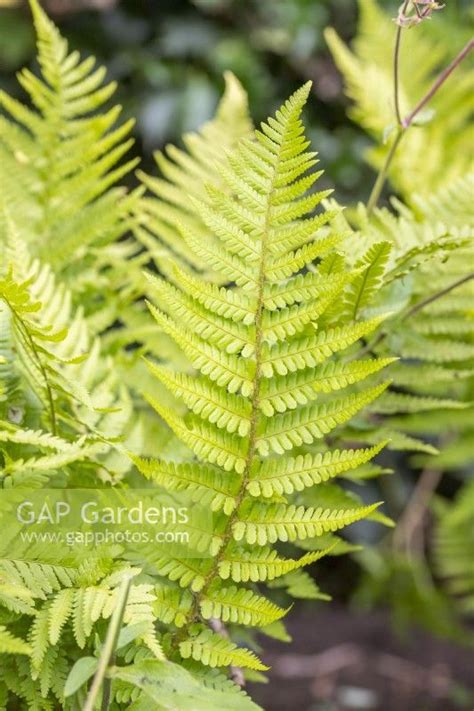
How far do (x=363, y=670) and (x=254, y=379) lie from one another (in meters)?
1.61

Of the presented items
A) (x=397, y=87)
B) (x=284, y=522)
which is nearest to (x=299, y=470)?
(x=284, y=522)

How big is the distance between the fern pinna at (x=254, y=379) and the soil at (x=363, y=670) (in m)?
1.33

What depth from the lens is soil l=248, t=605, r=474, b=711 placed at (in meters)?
1.85

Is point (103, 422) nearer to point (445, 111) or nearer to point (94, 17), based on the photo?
point (445, 111)

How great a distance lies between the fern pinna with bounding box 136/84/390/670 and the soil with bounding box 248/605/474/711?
52.5 inches

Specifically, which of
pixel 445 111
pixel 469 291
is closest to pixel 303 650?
pixel 445 111

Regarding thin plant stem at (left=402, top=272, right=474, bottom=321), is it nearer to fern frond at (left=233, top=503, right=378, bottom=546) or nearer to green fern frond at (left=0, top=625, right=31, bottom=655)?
fern frond at (left=233, top=503, right=378, bottom=546)

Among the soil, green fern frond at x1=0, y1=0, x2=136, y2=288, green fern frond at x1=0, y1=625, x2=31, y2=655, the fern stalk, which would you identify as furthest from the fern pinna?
the soil

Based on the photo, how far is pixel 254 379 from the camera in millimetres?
552

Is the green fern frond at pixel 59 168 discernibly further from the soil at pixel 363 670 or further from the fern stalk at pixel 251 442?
the soil at pixel 363 670

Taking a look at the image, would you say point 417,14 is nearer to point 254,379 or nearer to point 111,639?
point 254,379

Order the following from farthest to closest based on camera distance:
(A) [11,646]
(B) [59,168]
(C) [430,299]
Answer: (B) [59,168] < (C) [430,299] < (A) [11,646]

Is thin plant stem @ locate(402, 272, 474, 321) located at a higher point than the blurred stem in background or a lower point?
lower

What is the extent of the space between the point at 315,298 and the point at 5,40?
5.66 feet
